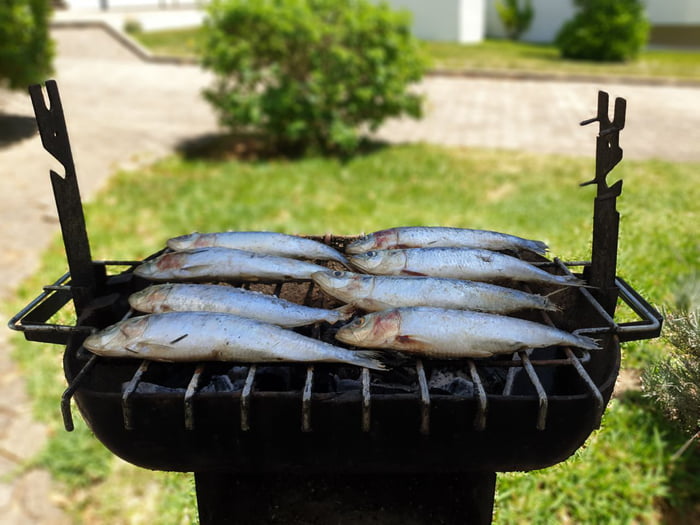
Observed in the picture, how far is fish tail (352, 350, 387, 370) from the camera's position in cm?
191

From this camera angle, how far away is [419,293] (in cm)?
221

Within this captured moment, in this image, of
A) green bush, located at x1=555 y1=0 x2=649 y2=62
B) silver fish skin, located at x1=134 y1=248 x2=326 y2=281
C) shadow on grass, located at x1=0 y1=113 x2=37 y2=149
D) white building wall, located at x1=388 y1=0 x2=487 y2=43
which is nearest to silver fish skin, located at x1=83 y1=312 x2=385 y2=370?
silver fish skin, located at x1=134 y1=248 x2=326 y2=281

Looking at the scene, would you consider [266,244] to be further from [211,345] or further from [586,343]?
[586,343]

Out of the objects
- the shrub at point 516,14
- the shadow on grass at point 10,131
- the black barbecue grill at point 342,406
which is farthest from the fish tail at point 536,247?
the shrub at point 516,14

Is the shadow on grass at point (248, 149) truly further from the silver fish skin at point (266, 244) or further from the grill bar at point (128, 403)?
the grill bar at point (128, 403)

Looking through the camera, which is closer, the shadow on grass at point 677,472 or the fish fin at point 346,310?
the fish fin at point 346,310

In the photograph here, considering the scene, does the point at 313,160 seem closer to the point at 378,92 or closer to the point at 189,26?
the point at 378,92

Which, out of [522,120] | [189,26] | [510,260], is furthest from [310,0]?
[189,26]

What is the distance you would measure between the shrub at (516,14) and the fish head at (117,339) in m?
29.2

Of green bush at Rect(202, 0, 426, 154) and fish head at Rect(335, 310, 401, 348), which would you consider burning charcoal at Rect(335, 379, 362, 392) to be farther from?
green bush at Rect(202, 0, 426, 154)

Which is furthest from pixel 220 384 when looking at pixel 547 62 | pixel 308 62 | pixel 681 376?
pixel 547 62

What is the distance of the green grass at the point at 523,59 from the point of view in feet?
55.8

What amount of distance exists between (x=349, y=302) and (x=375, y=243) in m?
0.53

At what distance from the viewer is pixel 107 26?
63.2 feet
